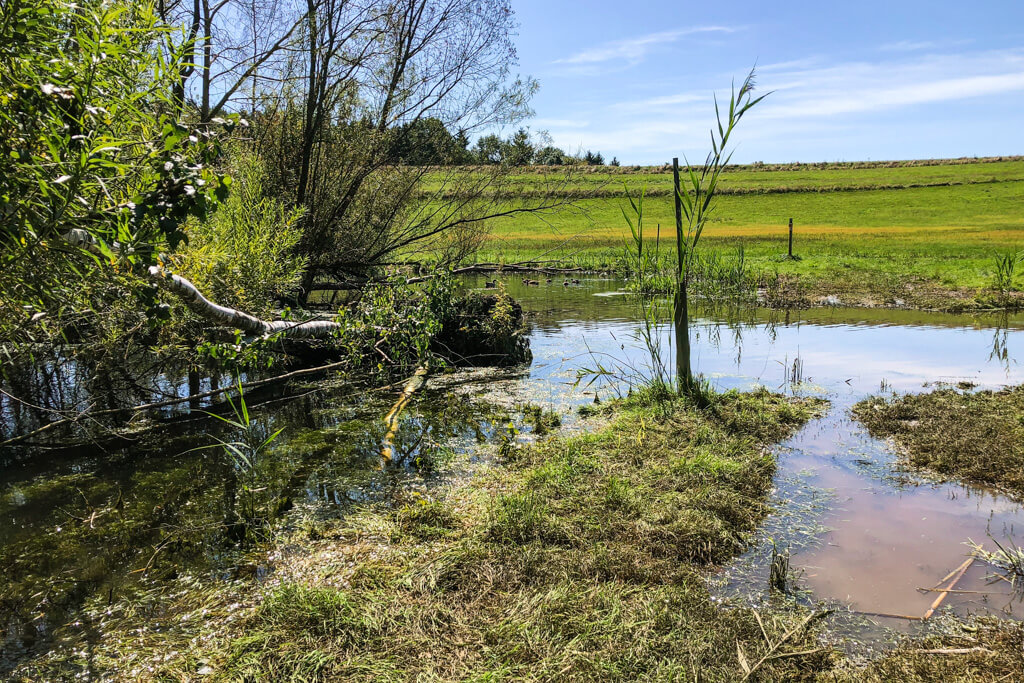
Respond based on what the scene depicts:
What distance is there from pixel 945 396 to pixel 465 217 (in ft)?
24.3

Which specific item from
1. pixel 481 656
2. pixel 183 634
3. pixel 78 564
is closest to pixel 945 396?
pixel 481 656

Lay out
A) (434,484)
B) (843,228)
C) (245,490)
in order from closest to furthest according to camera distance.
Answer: (245,490)
(434,484)
(843,228)

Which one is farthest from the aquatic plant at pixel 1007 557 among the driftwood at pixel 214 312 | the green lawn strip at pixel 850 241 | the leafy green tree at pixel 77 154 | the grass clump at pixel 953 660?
the driftwood at pixel 214 312

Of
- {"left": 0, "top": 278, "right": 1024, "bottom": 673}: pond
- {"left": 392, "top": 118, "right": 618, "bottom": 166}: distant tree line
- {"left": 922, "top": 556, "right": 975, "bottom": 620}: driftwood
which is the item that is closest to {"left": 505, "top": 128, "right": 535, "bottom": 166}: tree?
{"left": 392, "top": 118, "right": 618, "bottom": 166}: distant tree line

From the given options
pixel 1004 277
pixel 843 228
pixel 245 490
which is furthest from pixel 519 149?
pixel 843 228

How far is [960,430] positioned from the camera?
5676mm

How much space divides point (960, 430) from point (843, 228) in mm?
36189

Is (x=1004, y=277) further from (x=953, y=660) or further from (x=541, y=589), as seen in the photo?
(x=541, y=589)

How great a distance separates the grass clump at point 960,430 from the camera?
16.2 ft

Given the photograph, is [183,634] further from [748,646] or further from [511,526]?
[748,646]

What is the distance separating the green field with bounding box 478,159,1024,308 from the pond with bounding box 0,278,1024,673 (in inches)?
108

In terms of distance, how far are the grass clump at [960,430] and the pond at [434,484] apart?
0.23 meters

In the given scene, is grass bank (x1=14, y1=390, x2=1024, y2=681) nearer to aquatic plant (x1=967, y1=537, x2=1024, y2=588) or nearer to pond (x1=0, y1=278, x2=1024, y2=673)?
pond (x1=0, y1=278, x2=1024, y2=673)

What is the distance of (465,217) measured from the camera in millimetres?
10898
